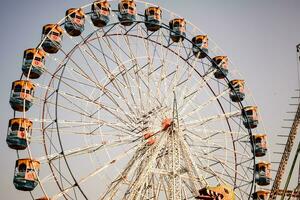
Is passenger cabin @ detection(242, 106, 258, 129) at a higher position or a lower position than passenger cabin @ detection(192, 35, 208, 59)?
lower

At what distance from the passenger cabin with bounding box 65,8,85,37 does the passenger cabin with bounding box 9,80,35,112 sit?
4042 mm

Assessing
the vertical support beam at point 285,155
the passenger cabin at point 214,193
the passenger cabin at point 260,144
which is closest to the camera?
the passenger cabin at point 214,193

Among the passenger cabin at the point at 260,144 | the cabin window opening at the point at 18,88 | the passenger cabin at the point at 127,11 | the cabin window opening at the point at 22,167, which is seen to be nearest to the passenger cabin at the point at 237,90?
the passenger cabin at the point at 260,144

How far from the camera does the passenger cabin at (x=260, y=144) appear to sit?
23625mm

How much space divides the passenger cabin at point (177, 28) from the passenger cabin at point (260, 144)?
7524 mm

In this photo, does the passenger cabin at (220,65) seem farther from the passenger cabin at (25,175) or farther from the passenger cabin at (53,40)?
the passenger cabin at (25,175)

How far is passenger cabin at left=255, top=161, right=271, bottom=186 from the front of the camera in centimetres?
2316

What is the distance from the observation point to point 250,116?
80.1 feet

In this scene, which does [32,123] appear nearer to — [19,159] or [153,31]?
[19,159]

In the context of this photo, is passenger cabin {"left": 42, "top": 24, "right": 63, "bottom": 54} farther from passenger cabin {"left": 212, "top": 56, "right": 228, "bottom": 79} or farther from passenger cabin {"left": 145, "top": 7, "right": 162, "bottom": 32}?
passenger cabin {"left": 212, "top": 56, "right": 228, "bottom": 79}

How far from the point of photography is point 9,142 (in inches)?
722

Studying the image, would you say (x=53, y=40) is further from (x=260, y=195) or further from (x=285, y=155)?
(x=260, y=195)

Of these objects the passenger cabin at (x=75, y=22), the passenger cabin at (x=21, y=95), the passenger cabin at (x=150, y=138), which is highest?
the passenger cabin at (x=75, y=22)

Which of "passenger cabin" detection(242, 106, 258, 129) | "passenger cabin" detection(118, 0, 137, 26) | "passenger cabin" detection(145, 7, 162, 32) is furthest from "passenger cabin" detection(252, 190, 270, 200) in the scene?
"passenger cabin" detection(118, 0, 137, 26)
